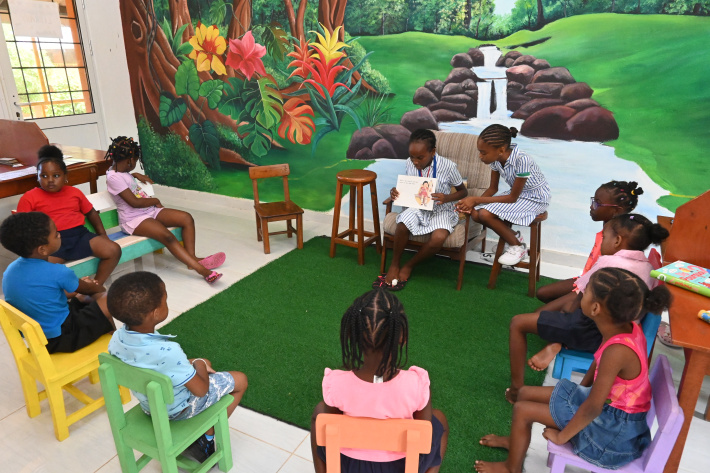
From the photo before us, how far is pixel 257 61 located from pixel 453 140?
2161mm

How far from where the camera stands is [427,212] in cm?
343

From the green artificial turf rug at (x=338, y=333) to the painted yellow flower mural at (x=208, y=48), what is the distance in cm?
230

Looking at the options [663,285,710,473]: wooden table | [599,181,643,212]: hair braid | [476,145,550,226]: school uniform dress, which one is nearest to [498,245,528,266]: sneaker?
[476,145,550,226]: school uniform dress

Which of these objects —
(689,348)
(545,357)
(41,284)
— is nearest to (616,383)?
(689,348)

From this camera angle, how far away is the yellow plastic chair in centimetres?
185

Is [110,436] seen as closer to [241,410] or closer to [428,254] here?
[241,410]

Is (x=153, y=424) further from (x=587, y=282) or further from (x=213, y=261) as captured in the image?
(x=213, y=261)

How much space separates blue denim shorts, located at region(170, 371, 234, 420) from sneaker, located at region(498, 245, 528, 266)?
205 cm

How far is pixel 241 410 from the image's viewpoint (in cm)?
220

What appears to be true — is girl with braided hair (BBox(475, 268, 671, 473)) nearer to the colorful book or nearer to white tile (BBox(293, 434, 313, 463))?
the colorful book

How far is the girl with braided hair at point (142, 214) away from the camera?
330cm

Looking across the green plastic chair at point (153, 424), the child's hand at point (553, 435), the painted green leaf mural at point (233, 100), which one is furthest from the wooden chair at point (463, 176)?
the painted green leaf mural at point (233, 100)

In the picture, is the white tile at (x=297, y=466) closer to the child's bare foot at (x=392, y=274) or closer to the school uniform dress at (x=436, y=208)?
the child's bare foot at (x=392, y=274)

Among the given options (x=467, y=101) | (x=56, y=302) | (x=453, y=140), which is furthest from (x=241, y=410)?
(x=467, y=101)
